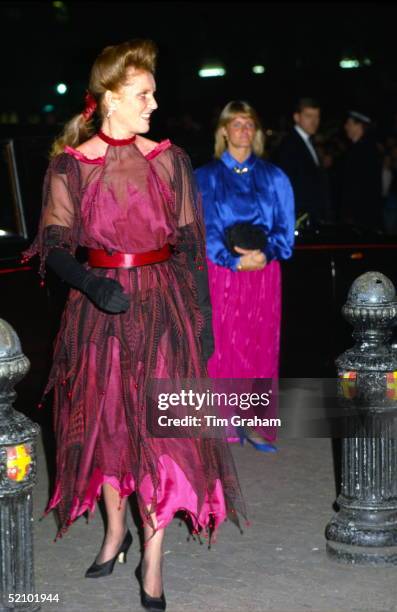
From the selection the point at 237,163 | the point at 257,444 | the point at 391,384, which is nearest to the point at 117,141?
the point at 391,384

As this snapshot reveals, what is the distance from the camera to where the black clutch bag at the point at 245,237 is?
22.0 ft

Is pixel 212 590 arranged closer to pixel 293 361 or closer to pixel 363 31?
pixel 293 361

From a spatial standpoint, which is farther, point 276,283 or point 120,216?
point 276,283

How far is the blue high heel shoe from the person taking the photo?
270 inches

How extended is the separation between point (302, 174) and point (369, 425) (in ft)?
12.7

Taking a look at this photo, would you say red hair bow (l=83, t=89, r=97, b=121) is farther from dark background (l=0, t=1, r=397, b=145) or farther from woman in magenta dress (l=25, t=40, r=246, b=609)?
dark background (l=0, t=1, r=397, b=145)

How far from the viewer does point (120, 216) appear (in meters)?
4.49

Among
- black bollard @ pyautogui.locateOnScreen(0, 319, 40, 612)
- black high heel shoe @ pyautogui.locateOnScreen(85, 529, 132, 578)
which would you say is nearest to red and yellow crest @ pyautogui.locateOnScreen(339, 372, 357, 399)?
black high heel shoe @ pyautogui.locateOnScreen(85, 529, 132, 578)

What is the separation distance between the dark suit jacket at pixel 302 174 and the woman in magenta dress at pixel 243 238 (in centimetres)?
164

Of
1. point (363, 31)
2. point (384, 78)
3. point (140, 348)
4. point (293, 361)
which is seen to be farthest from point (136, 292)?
point (363, 31)

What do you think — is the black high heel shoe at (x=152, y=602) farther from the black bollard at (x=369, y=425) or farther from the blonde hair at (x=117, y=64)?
the blonde hair at (x=117, y=64)

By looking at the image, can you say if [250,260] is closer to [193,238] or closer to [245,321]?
[245,321]

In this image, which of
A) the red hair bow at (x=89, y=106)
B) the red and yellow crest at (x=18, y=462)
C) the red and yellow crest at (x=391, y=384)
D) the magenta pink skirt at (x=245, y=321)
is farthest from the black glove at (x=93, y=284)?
the magenta pink skirt at (x=245, y=321)

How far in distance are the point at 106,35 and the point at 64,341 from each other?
32.8 m
